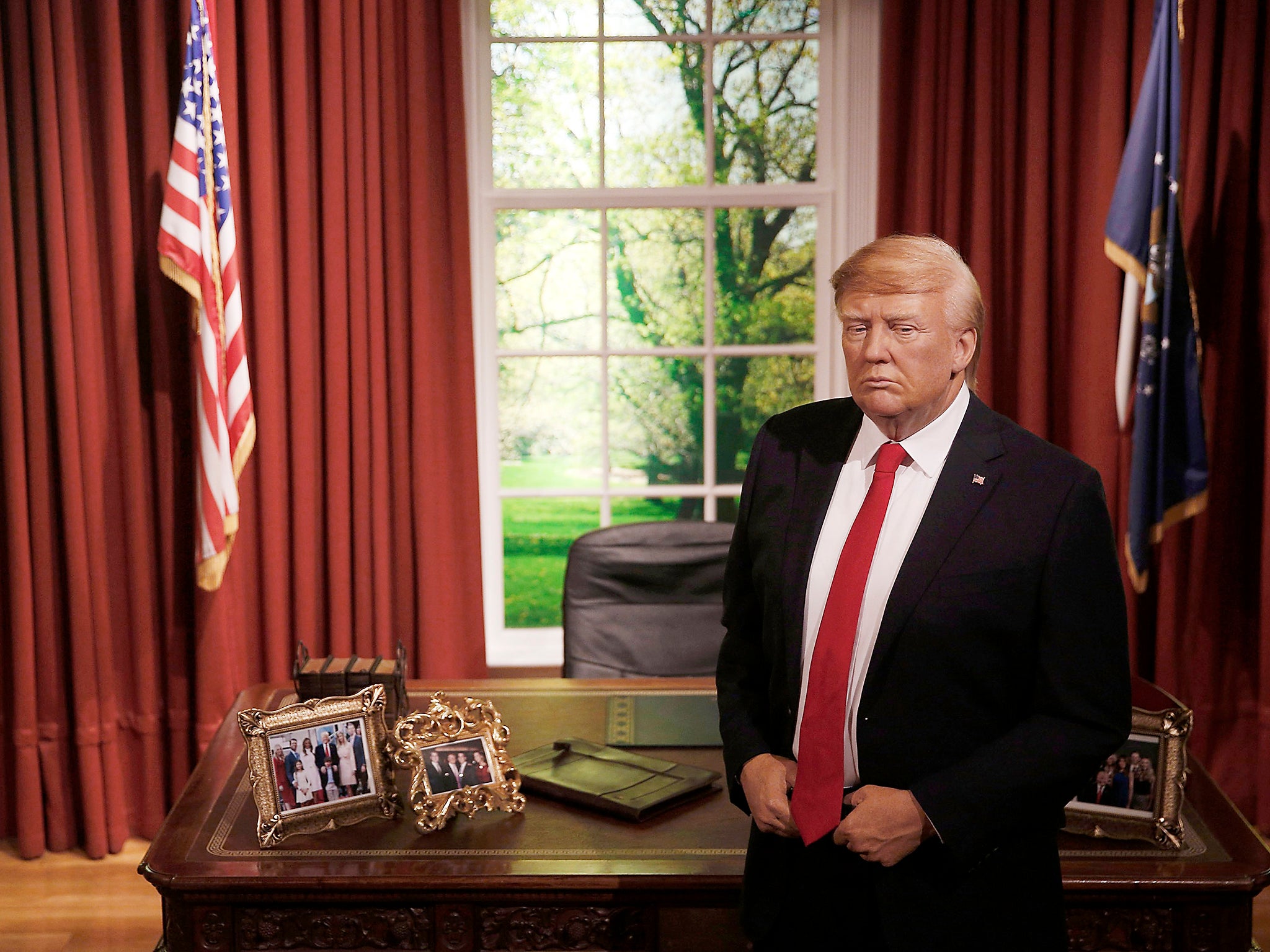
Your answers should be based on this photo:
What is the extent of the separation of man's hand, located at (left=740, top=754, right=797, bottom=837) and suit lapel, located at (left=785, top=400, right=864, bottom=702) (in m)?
0.09

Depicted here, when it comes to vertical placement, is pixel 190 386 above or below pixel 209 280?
below

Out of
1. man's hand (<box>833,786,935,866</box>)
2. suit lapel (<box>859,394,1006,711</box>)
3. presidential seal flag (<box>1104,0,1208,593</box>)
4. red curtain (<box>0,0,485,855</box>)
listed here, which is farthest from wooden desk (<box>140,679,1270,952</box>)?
red curtain (<box>0,0,485,855</box>)

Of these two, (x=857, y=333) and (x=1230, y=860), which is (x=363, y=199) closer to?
(x=857, y=333)

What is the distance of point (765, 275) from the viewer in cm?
372

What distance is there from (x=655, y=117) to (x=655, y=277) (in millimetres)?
483

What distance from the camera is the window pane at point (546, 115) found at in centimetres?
358

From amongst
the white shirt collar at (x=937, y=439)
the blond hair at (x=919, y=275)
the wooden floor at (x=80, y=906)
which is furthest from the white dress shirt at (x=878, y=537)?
the wooden floor at (x=80, y=906)

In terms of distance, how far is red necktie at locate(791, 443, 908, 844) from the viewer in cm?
137

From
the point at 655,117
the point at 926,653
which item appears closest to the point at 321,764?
the point at 926,653

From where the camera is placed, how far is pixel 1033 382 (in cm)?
334

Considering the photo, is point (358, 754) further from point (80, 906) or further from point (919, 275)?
point (80, 906)

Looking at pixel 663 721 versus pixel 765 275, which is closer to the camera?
pixel 663 721

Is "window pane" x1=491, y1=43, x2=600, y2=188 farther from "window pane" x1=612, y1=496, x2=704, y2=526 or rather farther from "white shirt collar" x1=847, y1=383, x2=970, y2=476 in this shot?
"white shirt collar" x1=847, y1=383, x2=970, y2=476

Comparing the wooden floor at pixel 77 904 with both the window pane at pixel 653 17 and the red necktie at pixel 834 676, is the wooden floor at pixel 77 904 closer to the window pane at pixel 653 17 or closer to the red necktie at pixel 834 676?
the red necktie at pixel 834 676
